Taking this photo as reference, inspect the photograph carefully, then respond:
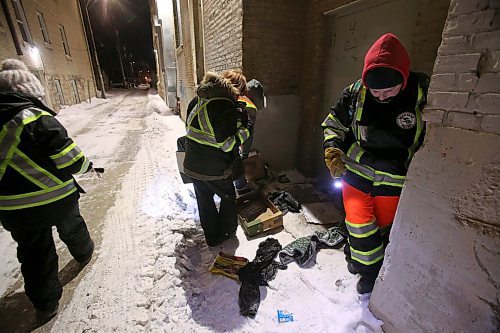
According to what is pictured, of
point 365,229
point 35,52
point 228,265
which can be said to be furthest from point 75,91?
point 365,229

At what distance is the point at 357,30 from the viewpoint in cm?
344

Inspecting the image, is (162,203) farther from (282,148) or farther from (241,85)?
(282,148)

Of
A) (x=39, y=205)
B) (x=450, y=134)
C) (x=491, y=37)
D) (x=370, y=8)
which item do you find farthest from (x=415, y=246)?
(x=370, y=8)

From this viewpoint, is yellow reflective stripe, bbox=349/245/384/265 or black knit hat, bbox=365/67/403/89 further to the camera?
yellow reflective stripe, bbox=349/245/384/265

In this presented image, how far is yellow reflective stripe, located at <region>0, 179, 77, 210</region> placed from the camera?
1879 mm

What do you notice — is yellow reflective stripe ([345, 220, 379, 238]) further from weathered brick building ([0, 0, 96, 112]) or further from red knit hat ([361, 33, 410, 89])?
weathered brick building ([0, 0, 96, 112])

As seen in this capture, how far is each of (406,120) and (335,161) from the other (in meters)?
0.61

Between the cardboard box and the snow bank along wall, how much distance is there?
1634 mm

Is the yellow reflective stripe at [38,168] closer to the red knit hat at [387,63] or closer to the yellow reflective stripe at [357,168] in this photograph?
the yellow reflective stripe at [357,168]

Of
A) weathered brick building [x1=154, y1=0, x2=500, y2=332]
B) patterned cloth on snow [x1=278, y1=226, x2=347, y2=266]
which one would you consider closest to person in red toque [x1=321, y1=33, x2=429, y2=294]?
weathered brick building [x1=154, y1=0, x2=500, y2=332]

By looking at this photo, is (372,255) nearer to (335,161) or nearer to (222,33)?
(335,161)

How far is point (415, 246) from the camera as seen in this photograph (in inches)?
63.6

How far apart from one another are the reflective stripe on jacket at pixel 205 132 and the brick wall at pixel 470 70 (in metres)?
1.59

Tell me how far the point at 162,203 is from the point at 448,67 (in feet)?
11.6
